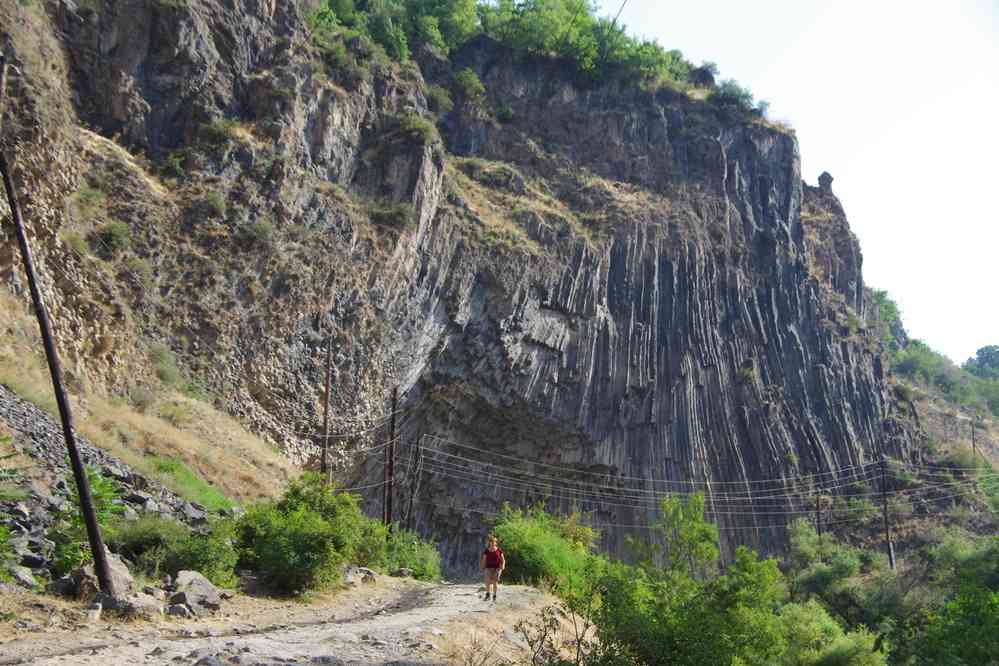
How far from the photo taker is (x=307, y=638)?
31.6 feet

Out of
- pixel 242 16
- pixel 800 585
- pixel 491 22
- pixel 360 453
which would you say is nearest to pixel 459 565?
pixel 360 453

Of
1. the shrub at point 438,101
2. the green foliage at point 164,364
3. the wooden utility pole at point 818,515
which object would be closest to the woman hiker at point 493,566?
the green foliage at point 164,364

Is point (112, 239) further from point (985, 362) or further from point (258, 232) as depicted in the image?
point (985, 362)

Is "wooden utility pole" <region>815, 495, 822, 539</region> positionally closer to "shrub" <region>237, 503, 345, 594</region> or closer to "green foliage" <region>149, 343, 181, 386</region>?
"green foliage" <region>149, 343, 181, 386</region>

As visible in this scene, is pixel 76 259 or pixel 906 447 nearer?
pixel 76 259

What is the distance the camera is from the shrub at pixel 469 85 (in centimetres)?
4556

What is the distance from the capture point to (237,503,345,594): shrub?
43.1 feet

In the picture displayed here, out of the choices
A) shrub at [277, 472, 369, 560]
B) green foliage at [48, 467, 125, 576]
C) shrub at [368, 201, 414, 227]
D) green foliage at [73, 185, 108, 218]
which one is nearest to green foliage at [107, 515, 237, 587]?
green foliage at [48, 467, 125, 576]

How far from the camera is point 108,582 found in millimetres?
10047

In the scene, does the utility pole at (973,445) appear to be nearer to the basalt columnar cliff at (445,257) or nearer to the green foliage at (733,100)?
the basalt columnar cliff at (445,257)

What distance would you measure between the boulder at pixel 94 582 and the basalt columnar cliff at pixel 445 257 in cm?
1073

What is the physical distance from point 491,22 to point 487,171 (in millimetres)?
14675

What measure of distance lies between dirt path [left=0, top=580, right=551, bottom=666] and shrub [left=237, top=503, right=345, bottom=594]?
0.48 m

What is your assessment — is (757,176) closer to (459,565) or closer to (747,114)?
(747,114)
